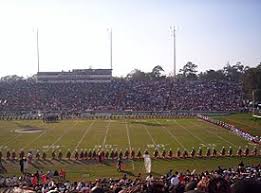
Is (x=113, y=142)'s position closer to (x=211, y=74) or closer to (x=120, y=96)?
(x=120, y=96)

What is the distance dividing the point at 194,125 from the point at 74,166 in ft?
91.6

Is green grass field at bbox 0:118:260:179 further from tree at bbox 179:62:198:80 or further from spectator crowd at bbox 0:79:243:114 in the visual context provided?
tree at bbox 179:62:198:80

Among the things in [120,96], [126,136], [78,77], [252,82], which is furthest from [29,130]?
[78,77]

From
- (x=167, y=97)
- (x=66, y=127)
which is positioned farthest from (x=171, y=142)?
(x=167, y=97)

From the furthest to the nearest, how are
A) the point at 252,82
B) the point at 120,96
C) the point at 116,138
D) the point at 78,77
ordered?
the point at 78,77
the point at 120,96
the point at 252,82
the point at 116,138

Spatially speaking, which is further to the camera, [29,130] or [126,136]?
[29,130]

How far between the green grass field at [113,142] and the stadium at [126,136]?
68 millimetres

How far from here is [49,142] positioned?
40250 millimetres

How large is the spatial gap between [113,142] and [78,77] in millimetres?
67014

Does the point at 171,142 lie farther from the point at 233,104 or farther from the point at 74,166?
the point at 233,104

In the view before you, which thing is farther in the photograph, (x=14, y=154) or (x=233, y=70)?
(x=233, y=70)

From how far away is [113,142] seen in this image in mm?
39969

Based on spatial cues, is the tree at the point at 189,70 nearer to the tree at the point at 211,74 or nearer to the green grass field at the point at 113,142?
the tree at the point at 211,74

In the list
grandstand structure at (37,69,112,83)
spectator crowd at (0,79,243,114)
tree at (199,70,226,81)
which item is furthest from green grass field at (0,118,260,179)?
tree at (199,70,226,81)
